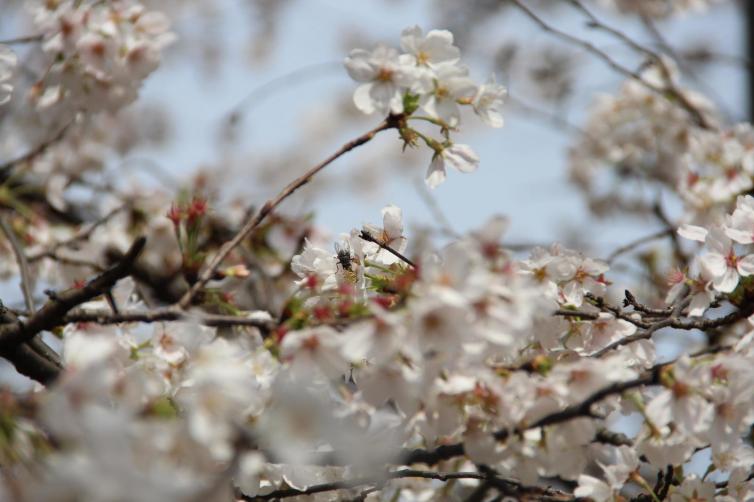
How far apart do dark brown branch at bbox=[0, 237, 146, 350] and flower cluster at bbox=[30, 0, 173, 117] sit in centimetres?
100

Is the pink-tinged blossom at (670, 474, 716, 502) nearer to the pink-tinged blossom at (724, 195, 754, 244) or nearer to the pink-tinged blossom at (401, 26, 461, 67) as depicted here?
the pink-tinged blossom at (724, 195, 754, 244)

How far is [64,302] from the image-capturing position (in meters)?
1.23

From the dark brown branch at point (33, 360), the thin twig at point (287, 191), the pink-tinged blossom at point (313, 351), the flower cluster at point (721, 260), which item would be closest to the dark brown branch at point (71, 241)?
the dark brown branch at point (33, 360)

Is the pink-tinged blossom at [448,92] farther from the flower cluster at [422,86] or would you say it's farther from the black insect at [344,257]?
the black insect at [344,257]

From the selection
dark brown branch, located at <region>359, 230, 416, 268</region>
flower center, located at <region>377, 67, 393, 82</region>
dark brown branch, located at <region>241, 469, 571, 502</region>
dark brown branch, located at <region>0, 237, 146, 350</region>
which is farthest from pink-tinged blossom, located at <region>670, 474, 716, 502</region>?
dark brown branch, located at <region>0, 237, 146, 350</region>

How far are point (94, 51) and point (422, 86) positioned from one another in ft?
3.51

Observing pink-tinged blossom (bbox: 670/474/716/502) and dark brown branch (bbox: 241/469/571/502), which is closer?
dark brown branch (bbox: 241/469/571/502)

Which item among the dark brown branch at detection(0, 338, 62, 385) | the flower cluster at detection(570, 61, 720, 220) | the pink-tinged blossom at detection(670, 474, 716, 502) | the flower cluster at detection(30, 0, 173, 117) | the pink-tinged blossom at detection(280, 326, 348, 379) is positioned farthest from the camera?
the flower cluster at detection(570, 61, 720, 220)

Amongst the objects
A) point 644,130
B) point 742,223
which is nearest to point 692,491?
point 742,223

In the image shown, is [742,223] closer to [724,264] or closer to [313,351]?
[724,264]

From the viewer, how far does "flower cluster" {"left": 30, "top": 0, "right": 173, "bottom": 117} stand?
81.3 inches

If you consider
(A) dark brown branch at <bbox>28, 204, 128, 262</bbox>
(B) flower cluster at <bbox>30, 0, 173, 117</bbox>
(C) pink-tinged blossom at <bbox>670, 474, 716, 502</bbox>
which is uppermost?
(B) flower cluster at <bbox>30, 0, 173, 117</bbox>

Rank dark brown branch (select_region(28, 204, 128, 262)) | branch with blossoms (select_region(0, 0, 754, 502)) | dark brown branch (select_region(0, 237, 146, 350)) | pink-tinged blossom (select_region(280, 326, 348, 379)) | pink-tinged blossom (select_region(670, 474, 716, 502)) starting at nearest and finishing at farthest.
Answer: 1. branch with blossoms (select_region(0, 0, 754, 502))
2. pink-tinged blossom (select_region(280, 326, 348, 379))
3. dark brown branch (select_region(0, 237, 146, 350))
4. pink-tinged blossom (select_region(670, 474, 716, 502))
5. dark brown branch (select_region(28, 204, 128, 262))

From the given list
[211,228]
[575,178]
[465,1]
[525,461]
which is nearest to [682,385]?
[525,461]
